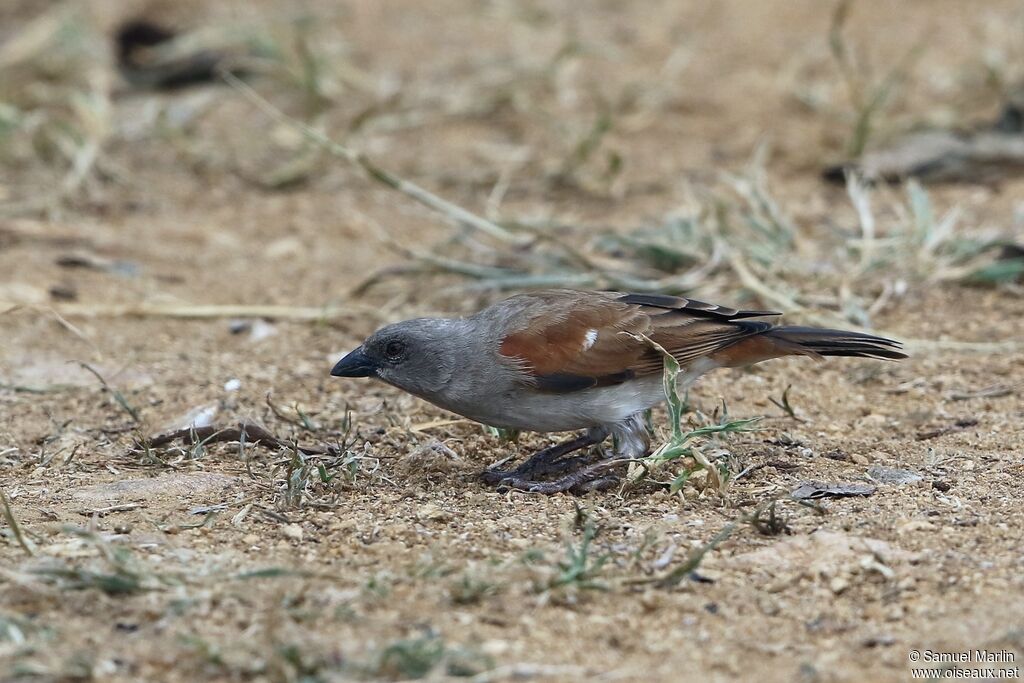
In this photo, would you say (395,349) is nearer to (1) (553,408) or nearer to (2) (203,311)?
(1) (553,408)

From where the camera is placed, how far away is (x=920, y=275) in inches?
276

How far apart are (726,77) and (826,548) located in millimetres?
7364

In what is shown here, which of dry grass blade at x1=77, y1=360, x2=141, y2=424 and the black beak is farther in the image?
dry grass blade at x1=77, y1=360, x2=141, y2=424

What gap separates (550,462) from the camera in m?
5.21

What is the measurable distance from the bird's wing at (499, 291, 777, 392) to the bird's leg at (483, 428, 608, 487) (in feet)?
1.08

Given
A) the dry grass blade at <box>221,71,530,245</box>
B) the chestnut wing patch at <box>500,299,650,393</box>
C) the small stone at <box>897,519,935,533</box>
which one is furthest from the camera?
the dry grass blade at <box>221,71,530,245</box>

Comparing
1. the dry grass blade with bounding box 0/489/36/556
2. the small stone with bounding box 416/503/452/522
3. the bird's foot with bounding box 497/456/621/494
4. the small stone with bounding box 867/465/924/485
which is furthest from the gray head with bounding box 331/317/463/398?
the small stone with bounding box 867/465/924/485

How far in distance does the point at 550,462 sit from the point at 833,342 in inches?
45.6

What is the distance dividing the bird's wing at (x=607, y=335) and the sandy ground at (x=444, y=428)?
438 millimetres

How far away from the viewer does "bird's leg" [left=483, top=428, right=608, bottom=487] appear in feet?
16.4

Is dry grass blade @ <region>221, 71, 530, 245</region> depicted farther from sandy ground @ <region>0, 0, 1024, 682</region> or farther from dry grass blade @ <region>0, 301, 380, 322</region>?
dry grass blade @ <region>0, 301, 380, 322</region>

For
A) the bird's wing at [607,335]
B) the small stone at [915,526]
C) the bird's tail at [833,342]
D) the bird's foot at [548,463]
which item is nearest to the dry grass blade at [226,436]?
the bird's foot at [548,463]

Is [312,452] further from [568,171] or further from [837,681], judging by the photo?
[568,171]

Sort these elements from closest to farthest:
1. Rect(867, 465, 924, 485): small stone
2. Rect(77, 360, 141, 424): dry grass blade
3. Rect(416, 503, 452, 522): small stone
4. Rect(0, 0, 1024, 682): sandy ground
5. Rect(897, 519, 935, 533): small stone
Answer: Rect(0, 0, 1024, 682): sandy ground → Rect(897, 519, 935, 533): small stone → Rect(416, 503, 452, 522): small stone → Rect(867, 465, 924, 485): small stone → Rect(77, 360, 141, 424): dry grass blade
